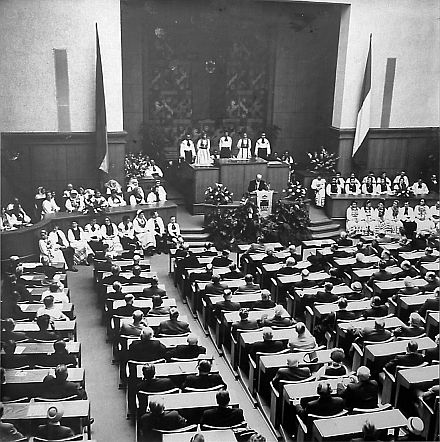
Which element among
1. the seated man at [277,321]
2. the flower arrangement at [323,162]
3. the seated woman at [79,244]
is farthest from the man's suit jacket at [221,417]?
the flower arrangement at [323,162]

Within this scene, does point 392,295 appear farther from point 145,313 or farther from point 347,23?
point 347,23

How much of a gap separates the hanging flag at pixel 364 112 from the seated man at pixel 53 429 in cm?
1603

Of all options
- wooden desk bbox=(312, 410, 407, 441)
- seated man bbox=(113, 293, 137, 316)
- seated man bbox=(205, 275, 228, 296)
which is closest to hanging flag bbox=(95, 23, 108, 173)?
seated man bbox=(205, 275, 228, 296)

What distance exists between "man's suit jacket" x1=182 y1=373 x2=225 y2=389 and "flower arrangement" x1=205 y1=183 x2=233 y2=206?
9514 mm

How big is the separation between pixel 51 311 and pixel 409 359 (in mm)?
5673

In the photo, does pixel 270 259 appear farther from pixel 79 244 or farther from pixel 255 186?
pixel 79 244

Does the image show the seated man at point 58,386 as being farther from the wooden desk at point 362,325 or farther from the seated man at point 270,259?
the seated man at point 270,259

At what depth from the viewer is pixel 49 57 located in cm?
1675

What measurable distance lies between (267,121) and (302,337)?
49.5 feet

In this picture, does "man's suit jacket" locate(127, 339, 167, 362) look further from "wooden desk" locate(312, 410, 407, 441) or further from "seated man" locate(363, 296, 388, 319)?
"seated man" locate(363, 296, 388, 319)

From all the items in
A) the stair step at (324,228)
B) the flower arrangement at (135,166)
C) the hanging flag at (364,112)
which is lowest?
the stair step at (324,228)

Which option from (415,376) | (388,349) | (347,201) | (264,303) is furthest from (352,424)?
(347,201)

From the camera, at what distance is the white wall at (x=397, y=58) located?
63.5 ft

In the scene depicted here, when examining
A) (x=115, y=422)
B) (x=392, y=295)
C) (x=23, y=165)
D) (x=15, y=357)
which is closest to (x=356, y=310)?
(x=392, y=295)
